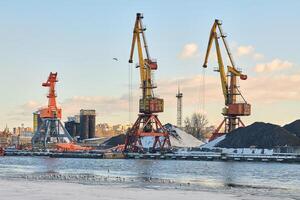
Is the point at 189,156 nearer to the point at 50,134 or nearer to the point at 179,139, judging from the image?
the point at 179,139

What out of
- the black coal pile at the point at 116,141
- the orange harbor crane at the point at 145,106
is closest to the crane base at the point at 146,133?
the orange harbor crane at the point at 145,106

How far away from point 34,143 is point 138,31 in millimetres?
53696

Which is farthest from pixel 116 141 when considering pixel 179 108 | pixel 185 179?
pixel 185 179

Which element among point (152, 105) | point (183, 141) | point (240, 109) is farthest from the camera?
point (183, 141)

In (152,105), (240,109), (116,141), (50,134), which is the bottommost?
(116,141)

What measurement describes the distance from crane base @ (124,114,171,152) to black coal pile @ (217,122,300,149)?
547 inches

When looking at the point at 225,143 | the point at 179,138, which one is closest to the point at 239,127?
the point at 225,143

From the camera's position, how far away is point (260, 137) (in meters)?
127

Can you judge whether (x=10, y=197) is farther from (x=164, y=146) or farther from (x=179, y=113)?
(x=179, y=113)

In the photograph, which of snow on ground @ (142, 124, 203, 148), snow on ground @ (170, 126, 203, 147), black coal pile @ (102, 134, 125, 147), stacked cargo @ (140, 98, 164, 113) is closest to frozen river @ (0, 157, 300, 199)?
stacked cargo @ (140, 98, 164, 113)

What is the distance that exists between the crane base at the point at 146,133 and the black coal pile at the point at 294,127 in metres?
28.3

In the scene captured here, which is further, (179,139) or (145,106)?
(179,139)

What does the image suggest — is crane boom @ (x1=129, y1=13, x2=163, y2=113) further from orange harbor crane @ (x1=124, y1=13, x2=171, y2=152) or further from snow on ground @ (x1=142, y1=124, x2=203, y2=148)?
snow on ground @ (x1=142, y1=124, x2=203, y2=148)

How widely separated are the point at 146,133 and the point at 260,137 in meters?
25.3
